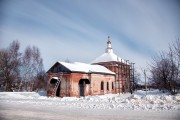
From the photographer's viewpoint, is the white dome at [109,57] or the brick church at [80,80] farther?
the white dome at [109,57]

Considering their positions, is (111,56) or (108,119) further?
(111,56)

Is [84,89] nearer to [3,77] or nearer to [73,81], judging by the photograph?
[73,81]

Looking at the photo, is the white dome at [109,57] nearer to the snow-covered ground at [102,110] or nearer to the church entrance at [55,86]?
the church entrance at [55,86]

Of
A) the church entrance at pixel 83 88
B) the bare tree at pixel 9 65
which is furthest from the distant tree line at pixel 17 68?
the church entrance at pixel 83 88

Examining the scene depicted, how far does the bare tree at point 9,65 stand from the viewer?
37.9 metres

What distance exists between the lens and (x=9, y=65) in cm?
3853

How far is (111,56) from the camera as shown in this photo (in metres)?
41.6

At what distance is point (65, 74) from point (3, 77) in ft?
55.5

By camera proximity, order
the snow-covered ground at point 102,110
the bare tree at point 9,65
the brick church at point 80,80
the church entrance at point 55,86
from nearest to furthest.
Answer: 1. the snow-covered ground at point 102,110
2. the brick church at point 80,80
3. the church entrance at point 55,86
4. the bare tree at point 9,65

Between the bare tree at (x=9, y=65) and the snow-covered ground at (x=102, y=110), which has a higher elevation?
the bare tree at (x=9, y=65)

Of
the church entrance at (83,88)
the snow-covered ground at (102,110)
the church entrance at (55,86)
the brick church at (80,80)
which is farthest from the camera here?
the church entrance at (83,88)

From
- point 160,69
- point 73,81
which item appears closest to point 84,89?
point 73,81

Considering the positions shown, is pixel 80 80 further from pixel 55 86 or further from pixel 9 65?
pixel 9 65

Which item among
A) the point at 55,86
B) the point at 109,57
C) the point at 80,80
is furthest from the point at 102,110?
the point at 109,57
